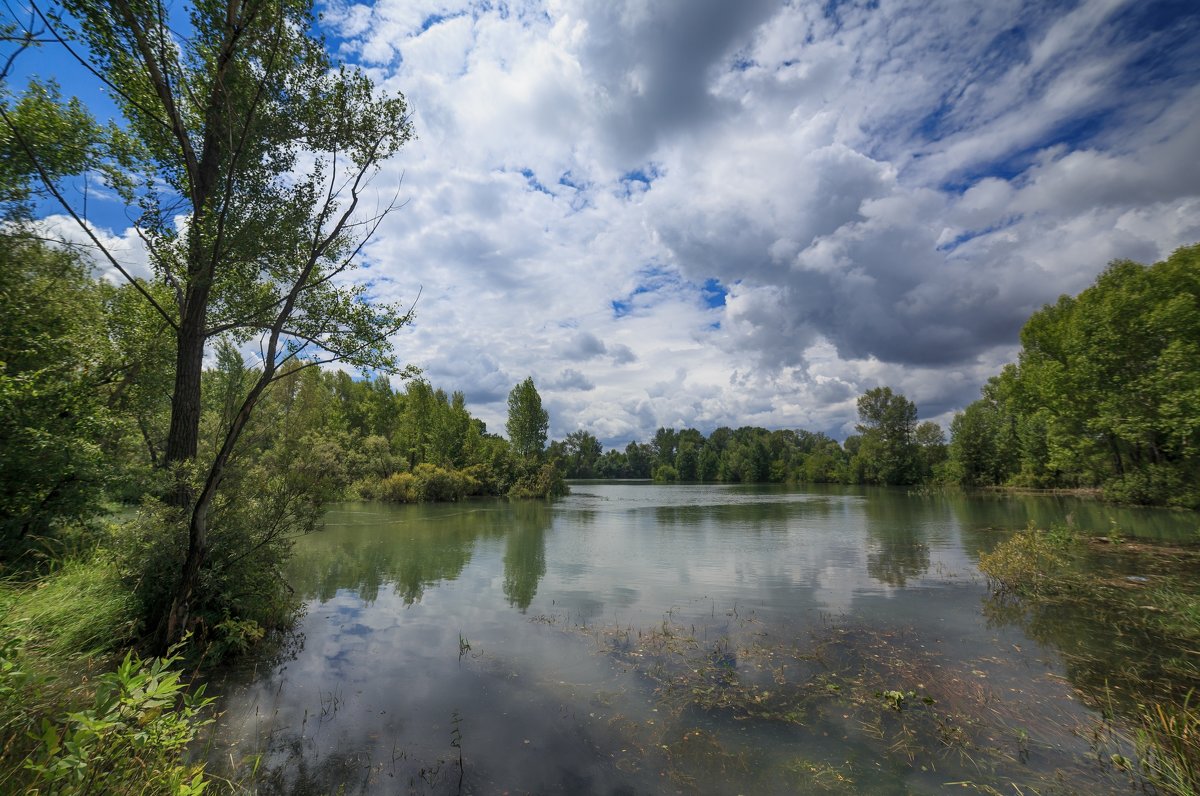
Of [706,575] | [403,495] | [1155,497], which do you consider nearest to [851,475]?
[1155,497]

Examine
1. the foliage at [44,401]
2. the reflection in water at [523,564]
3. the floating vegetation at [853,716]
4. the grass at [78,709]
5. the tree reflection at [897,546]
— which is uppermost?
the foliage at [44,401]

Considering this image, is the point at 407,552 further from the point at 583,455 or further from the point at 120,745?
the point at 583,455

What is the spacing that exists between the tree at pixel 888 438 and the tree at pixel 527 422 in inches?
2373

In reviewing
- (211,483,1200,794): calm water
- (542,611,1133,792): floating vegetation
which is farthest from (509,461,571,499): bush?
(542,611,1133,792): floating vegetation

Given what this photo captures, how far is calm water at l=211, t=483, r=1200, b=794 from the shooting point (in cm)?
662

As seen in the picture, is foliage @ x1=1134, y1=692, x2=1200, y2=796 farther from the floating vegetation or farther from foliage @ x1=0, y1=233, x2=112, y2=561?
foliage @ x1=0, y1=233, x2=112, y2=561

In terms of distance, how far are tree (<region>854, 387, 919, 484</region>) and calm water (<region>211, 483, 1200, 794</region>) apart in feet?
257

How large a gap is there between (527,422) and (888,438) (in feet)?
213

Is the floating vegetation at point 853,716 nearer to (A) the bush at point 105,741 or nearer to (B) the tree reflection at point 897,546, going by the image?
(A) the bush at point 105,741

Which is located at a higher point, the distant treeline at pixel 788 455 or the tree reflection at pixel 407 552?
the distant treeline at pixel 788 455

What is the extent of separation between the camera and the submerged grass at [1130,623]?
248 inches

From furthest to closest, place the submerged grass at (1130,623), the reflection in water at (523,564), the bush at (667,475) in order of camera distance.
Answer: the bush at (667,475) < the reflection in water at (523,564) < the submerged grass at (1130,623)

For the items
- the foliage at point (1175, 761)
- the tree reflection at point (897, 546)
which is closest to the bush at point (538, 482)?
the tree reflection at point (897, 546)

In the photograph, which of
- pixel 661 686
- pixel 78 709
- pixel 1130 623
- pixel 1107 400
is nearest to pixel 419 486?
pixel 661 686
